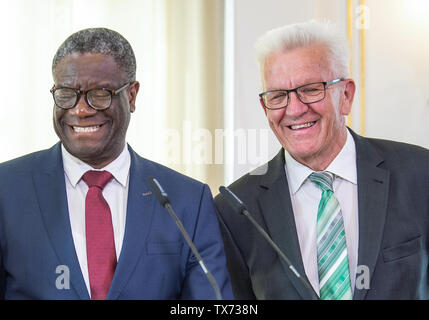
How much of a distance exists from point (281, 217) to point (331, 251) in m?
0.17

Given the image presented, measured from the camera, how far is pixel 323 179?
67.9 inches

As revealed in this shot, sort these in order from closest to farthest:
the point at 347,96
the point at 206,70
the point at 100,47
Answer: the point at 100,47 < the point at 347,96 < the point at 206,70

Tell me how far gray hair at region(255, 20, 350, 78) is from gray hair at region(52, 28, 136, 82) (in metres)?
0.41

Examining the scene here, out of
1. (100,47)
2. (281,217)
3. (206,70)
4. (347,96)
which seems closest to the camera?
(100,47)

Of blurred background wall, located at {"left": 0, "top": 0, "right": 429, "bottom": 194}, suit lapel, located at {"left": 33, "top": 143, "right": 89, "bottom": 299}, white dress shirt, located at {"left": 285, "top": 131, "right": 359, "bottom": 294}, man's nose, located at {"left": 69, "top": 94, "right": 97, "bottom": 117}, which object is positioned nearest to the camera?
suit lapel, located at {"left": 33, "top": 143, "right": 89, "bottom": 299}

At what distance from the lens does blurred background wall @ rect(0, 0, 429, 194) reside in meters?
2.48

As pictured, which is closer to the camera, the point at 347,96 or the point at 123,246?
the point at 123,246

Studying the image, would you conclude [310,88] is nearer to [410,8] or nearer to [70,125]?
[70,125]

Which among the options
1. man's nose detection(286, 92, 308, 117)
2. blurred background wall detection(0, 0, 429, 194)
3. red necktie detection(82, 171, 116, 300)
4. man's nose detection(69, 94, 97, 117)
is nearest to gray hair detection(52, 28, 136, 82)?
man's nose detection(69, 94, 97, 117)

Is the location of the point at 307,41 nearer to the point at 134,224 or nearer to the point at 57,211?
the point at 134,224

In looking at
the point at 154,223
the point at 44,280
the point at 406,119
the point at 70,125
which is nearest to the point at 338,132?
the point at 154,223

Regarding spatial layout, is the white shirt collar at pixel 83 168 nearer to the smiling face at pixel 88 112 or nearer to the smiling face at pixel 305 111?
the smiling face at pixel 88 112

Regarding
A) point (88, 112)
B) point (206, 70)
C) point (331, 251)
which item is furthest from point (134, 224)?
point (206, 70)

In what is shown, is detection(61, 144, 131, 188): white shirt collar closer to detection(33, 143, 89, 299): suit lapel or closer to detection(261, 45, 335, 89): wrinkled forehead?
detection(33, 143, 89, 299): suit lapel
